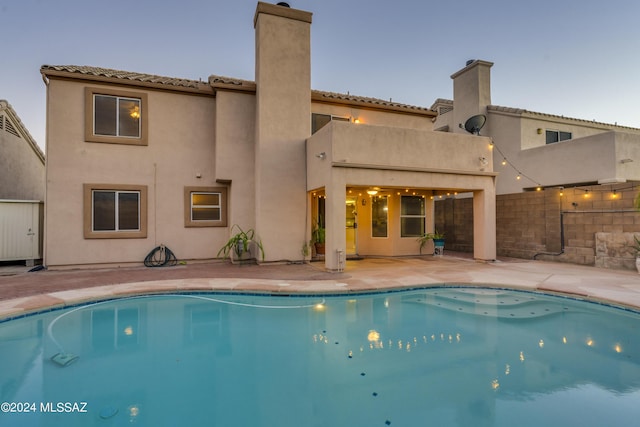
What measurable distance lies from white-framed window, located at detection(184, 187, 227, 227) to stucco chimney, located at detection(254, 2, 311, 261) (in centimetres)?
161

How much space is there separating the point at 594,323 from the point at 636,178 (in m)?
10.7

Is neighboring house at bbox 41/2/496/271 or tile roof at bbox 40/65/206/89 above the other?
tile roof at bbox 40/65/206/89

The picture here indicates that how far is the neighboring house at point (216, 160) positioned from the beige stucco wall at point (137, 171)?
0.03 m

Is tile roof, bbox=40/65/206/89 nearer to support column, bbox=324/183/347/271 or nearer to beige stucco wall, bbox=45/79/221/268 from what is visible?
beige stucco wall, bbox=45/79/221/268

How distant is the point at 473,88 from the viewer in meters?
17.2

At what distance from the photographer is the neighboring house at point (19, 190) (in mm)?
10344

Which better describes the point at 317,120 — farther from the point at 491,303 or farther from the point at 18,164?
the point at 18,164

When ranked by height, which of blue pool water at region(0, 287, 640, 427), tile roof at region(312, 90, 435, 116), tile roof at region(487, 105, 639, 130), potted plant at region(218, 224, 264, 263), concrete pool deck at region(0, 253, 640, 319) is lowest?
blue pool water at region(0, 287, 640, 427)

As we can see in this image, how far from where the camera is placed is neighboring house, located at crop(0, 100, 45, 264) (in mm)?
10344

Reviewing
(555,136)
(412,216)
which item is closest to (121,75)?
(412,216)

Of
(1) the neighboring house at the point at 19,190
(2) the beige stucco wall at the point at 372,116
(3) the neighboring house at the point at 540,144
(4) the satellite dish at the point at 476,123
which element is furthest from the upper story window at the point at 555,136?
(1) the neighboring house at the point at 19,190

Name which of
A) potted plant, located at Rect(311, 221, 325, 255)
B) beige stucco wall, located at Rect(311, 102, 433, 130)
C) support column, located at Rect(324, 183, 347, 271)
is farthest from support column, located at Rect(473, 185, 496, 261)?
potted plant, located at Rect(311, 221, 325, 255)

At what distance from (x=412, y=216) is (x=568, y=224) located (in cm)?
542

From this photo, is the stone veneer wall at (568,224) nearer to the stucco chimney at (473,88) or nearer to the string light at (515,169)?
the string light at (515,169)
